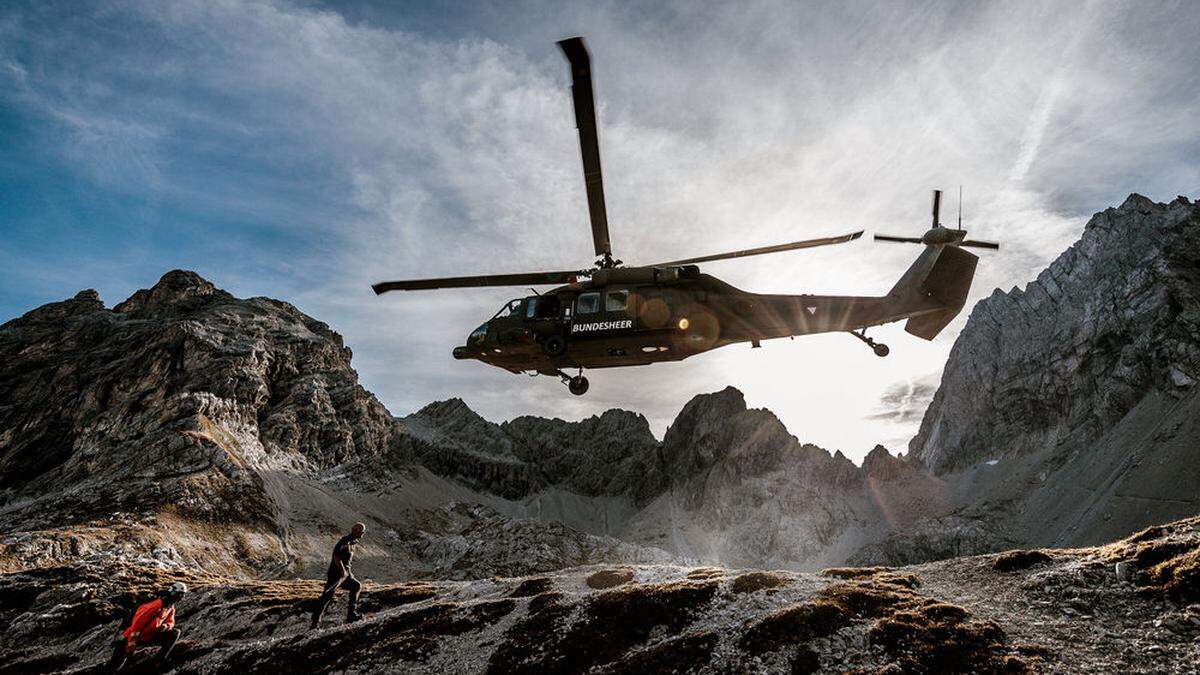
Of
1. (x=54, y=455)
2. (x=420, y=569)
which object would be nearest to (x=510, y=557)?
(x=420, y=569)

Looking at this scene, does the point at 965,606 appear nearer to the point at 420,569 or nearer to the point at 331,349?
the point at 420,569

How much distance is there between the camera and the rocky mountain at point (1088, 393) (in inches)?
4021

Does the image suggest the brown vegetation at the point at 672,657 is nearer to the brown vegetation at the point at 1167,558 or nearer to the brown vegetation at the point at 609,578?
the brown vegetation at the point at 609,578

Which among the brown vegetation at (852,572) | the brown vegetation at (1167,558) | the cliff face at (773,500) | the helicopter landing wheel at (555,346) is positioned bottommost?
the cliff face at (773,500)

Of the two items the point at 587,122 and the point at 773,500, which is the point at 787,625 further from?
the point at 773,500

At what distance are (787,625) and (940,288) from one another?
544 inches

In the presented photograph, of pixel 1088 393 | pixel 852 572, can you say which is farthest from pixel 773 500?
pixel 852 572

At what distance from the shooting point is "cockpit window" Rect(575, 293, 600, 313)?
20.5 metres

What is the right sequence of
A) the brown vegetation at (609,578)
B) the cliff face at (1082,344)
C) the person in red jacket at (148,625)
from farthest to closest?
the cliff face at (1082,344)
the brown vegetation at (609,578)
the person in red jacket at (148,625)

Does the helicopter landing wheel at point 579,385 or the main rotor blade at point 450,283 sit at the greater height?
the main rotor blade at point 450,283

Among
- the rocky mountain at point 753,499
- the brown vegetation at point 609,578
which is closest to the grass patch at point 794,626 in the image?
the brown vegetation at point 609,578

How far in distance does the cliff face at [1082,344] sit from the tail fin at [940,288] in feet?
453

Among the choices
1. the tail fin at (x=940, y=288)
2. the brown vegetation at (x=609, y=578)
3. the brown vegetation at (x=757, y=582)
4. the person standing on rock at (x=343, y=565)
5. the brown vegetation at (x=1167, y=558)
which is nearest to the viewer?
the brown vegetation at (x=1167, y=558)

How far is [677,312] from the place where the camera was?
20.3m
